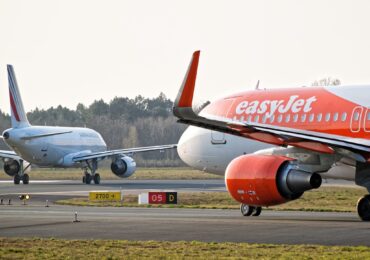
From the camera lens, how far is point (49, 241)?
21.8 meters

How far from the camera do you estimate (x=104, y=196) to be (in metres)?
45.8

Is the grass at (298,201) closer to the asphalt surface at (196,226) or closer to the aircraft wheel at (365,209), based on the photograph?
the asphalt surface at (196,226)

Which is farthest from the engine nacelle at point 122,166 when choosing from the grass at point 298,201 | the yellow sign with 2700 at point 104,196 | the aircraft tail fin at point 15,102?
the yellow sign with 2700 at point 104,196

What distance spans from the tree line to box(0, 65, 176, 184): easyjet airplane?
5648 cm

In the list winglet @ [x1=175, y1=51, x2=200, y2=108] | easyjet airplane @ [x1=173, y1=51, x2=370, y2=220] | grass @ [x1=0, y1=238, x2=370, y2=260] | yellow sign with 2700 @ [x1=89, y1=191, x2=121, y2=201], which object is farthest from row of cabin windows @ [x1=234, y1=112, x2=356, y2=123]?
yellow sign with 2700 @ [x1=89, y1=191, x2=121, y2=201]

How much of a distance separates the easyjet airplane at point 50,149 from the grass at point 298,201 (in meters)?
26.4

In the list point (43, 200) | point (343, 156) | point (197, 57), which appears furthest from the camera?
point (43, 200)

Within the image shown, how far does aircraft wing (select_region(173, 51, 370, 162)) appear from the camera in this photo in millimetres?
24812

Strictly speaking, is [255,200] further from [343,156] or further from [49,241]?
[49,241]

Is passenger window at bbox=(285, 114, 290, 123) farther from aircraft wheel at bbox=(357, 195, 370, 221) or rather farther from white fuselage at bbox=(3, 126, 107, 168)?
white fuselage at bbox=(3, 126, 107, 168)

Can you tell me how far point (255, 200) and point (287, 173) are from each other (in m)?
1.42

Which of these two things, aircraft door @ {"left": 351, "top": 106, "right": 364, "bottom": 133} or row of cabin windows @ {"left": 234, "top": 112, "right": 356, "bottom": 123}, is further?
row of cabin windows @ {"left": 234, "top": 112, "right": 356, "bottom": 123}

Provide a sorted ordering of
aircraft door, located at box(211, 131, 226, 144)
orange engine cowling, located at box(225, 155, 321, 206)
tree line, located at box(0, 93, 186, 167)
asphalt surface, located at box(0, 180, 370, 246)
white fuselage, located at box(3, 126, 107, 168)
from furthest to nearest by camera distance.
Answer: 1. tree line, located at box(0, 93, 186, 167)
2. white fuselage, located at box(3, 126, 107, 168)
3. aircraft door, located at box(211, 131, 226, 144)
4. orange engine cowling, located at box(225, 155, 321, 206)
5. asphalt surface, located at box(0, 180, 370, 246)

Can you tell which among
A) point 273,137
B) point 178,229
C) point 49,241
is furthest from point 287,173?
point 49,241
